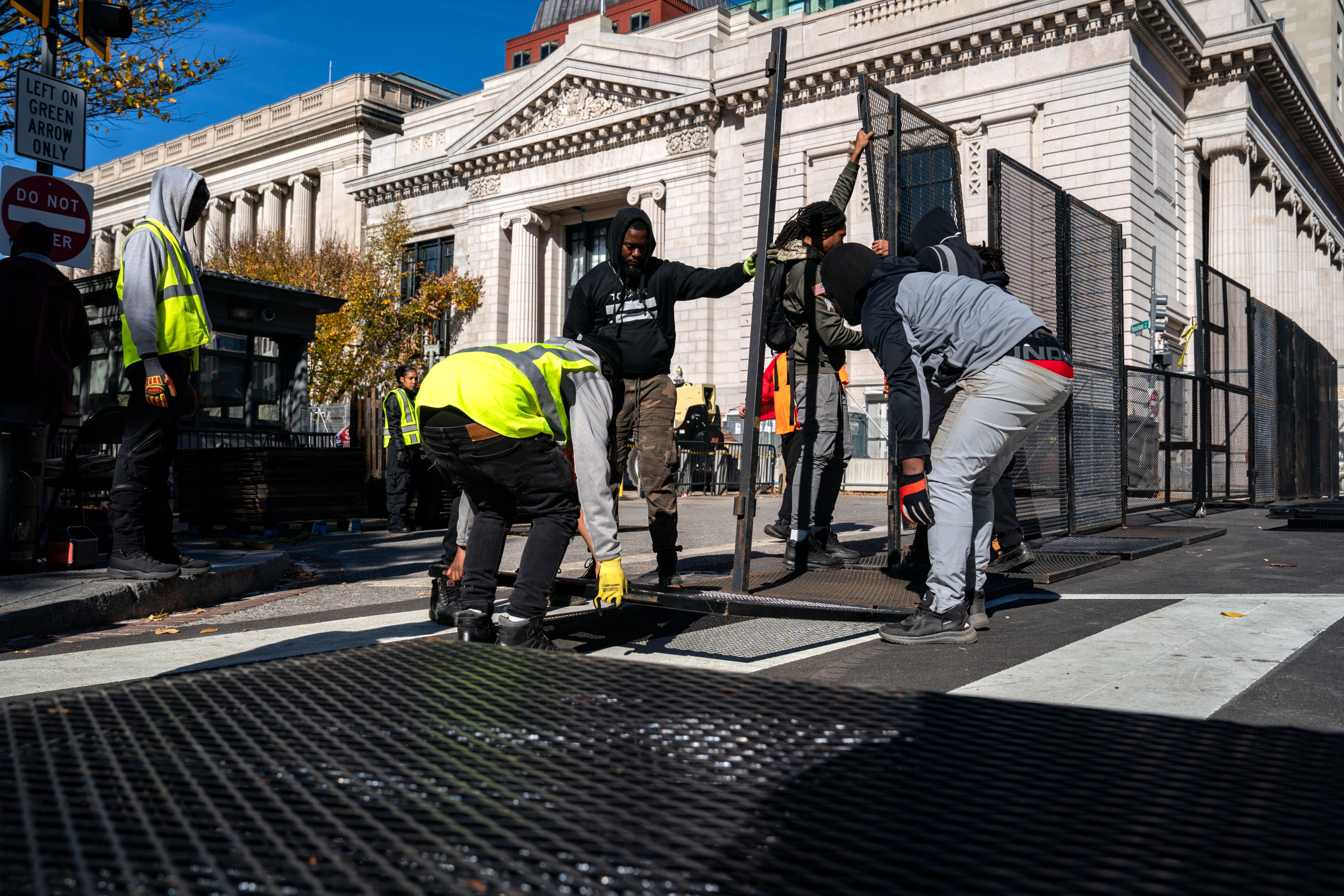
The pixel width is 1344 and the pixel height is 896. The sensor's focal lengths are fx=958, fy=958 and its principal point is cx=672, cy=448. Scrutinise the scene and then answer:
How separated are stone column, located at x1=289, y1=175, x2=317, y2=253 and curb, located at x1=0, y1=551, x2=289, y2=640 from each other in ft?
158

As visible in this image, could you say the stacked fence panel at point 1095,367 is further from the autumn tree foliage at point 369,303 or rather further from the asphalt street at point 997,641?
the autumn tree foliage at point 369,303

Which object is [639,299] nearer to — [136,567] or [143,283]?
[143,283]

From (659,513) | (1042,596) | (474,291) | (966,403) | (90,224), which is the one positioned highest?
(474,291)

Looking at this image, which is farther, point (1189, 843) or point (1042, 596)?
point (1042, 596)

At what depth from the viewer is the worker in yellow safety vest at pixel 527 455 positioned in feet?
12.1

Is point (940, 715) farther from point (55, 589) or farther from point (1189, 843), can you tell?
point (55, 589)

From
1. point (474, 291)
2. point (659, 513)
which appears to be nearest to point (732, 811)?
point (659, 513)

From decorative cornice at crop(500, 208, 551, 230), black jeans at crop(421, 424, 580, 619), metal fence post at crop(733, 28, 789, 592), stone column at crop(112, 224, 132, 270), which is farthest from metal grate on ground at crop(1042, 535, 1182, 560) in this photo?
stone column at crop(112, 224, 132, 270)

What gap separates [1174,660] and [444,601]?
3.19 metres

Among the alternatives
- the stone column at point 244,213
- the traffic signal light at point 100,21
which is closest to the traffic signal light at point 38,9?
the traffic signal light at point 100,21

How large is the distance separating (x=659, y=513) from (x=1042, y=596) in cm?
218

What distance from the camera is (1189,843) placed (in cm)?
114

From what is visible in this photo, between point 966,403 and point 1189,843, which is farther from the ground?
point 966,403

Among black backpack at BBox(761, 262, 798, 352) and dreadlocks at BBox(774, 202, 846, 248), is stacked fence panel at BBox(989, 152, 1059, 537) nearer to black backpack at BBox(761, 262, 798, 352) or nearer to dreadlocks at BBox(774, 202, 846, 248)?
black backpack at BBox(761, 262, 798, 352)
